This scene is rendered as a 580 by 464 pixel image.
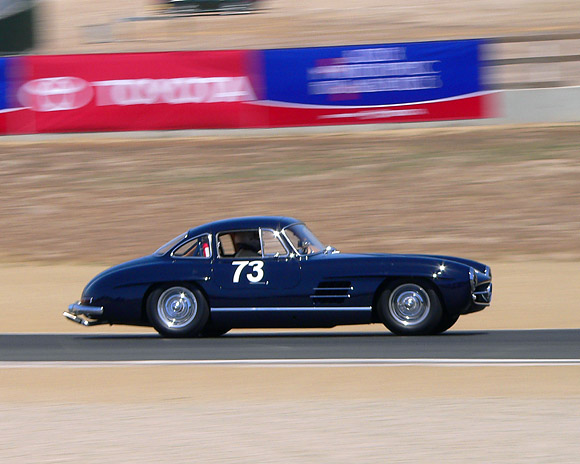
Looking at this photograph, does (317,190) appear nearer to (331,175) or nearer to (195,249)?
(331,175)

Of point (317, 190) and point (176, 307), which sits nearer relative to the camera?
point (176, 307)

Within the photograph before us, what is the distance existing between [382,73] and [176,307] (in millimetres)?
11513

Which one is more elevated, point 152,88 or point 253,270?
point 152,88

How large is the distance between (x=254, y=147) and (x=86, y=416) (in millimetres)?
14847

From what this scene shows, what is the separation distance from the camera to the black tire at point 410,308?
9766 millimetres

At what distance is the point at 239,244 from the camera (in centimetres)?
1034

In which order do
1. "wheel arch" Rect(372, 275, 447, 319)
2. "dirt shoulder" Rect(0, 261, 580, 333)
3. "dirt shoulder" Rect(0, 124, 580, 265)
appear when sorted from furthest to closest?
1. "dirt shoulder" Rect(0, 124, 580, 265)
2. "dirt shoulder" Rect(0, 261, 580, 333)
3. "wheel arch" Rect(372, 275, 447, 319)

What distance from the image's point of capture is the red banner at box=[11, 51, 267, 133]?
2155 centimetres

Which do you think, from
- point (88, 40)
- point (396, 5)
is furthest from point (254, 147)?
point (396, 5)

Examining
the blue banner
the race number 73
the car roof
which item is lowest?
the race number 73

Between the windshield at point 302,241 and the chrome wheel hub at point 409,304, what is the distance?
98 centimetres

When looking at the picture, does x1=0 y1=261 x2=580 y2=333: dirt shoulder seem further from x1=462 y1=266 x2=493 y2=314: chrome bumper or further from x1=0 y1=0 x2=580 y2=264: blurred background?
x1=462 y1=266 x2=493 y2=314: chrome bumper

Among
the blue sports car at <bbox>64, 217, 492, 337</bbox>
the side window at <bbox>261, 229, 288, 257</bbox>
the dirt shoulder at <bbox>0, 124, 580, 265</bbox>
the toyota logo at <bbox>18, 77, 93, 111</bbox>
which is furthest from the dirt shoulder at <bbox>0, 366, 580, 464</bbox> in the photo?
the toyota logo at <bbox>18, 77, 93, 111</bbox>

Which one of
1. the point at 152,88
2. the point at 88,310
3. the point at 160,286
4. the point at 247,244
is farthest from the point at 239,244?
the point at 152,88
